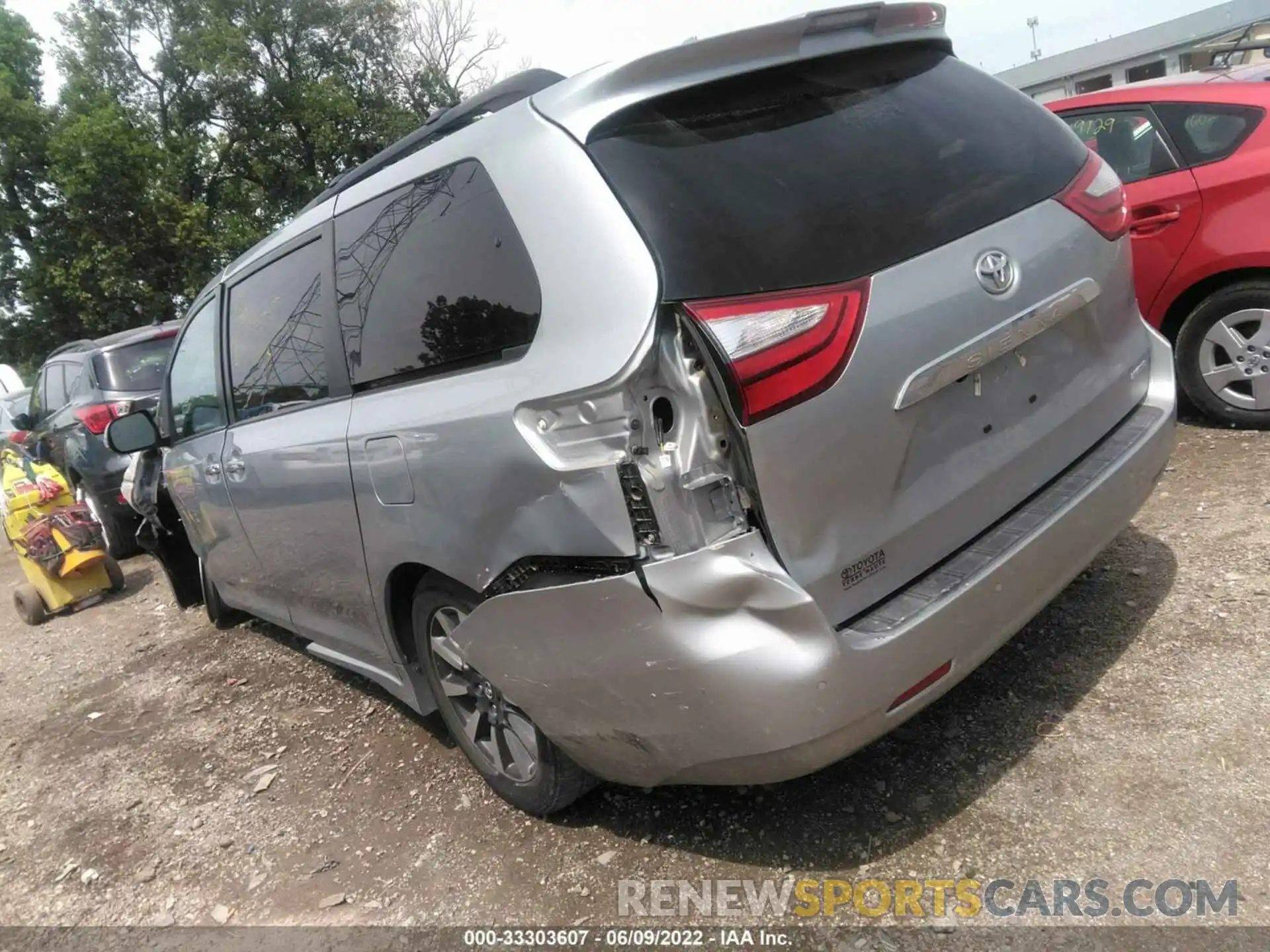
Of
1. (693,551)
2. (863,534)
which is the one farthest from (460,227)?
(863,534)

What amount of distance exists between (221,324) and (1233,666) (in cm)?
378

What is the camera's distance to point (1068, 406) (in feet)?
8.13

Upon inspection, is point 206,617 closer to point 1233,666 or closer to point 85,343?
point 85,343

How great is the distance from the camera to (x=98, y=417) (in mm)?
6938

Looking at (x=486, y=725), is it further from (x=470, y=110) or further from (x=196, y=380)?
(x=196, y=380)

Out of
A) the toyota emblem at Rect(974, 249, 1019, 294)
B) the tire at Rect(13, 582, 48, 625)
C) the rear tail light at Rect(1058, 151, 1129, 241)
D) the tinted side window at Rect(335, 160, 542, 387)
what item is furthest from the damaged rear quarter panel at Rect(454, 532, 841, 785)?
the tire at Rect(13, 582, 48, 625)

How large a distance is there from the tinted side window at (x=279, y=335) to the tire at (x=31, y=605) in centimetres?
362

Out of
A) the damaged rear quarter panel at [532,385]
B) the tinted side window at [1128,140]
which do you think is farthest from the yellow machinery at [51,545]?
the tinted side window at [1128,140]

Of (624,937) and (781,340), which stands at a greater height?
(781,340)

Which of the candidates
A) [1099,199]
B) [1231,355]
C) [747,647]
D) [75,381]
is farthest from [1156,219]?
[75,381]

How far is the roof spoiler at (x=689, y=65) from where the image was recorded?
212cm

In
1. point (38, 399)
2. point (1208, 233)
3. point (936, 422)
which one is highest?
point (38, 399)

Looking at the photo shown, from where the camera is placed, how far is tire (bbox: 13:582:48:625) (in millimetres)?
6168

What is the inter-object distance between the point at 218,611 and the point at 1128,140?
5374 millimetres
